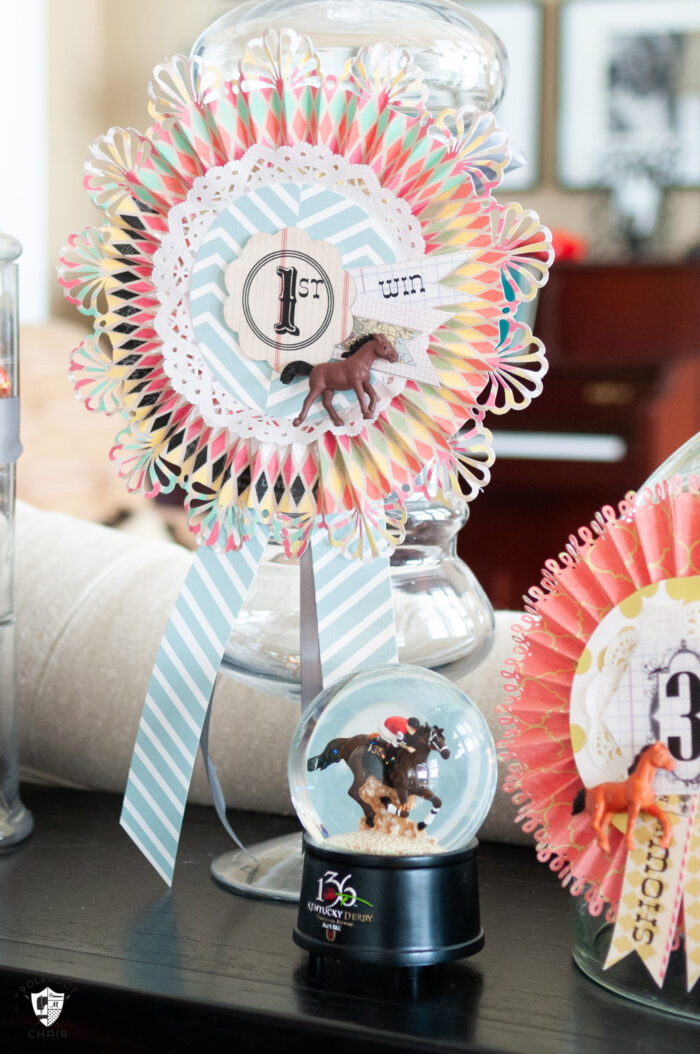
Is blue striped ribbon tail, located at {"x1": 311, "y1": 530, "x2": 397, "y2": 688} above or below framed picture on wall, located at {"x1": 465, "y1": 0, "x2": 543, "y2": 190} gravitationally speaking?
below

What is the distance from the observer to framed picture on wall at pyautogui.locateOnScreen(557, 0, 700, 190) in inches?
151

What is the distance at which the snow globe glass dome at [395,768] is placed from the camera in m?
0.52

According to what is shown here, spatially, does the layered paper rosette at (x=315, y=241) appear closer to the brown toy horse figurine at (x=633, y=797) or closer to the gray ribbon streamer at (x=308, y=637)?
the gray ribbon streamer at (x=308, y=637)

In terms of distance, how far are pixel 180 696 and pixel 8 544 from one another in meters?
0.16

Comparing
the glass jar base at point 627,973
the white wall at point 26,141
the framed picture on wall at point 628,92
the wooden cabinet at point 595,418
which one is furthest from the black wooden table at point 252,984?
the framed picture on wall at point 628,92

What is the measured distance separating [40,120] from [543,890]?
3.77m

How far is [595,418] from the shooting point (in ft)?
10.7

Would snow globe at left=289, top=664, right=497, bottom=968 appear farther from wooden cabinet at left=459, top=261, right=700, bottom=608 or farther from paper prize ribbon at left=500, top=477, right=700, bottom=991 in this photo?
wooden cabinet at left=459, top=261, right=700, bottom=608

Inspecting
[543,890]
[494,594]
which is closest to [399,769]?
[543,890]

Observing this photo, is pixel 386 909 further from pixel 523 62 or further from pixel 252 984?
pixel 523 62

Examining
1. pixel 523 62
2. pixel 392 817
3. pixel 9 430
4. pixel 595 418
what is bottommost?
pixel 595 418

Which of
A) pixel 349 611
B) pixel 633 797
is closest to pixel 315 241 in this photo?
pixel 349 611

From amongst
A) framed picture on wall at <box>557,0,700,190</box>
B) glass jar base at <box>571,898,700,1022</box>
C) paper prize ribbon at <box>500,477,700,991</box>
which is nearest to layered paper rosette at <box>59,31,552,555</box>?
paper prize ribbon at <box>500,477,700,991</box>

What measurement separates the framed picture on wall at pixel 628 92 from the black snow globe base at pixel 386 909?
3.71m
